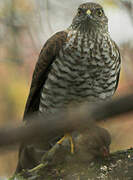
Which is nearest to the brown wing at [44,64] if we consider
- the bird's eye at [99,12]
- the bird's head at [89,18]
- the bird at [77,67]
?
the bird at [77,67]

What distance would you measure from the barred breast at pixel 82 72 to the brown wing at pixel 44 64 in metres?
0.08

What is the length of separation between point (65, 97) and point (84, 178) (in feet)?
3.67

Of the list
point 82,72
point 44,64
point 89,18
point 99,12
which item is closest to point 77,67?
point 82,72

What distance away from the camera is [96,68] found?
3.49 m

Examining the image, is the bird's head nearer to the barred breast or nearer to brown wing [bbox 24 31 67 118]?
the barred breast

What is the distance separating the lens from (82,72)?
3.45m

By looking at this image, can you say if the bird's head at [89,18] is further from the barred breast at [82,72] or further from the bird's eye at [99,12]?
the barred breast at [82,72]

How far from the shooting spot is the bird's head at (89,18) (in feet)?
12.2

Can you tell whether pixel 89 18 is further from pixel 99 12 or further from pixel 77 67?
pixel 77 67

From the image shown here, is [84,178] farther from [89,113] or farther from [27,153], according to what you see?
→ [89,113]

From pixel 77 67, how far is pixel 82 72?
0.08 m

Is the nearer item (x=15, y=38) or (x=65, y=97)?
(x=65, y=97)

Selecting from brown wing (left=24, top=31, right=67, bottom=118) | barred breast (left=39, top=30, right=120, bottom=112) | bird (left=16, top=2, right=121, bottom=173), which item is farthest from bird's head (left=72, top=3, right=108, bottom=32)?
brown wing (left=24, top=31, right=67, bottom=118)

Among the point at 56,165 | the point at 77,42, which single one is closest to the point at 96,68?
the point at 77,42
